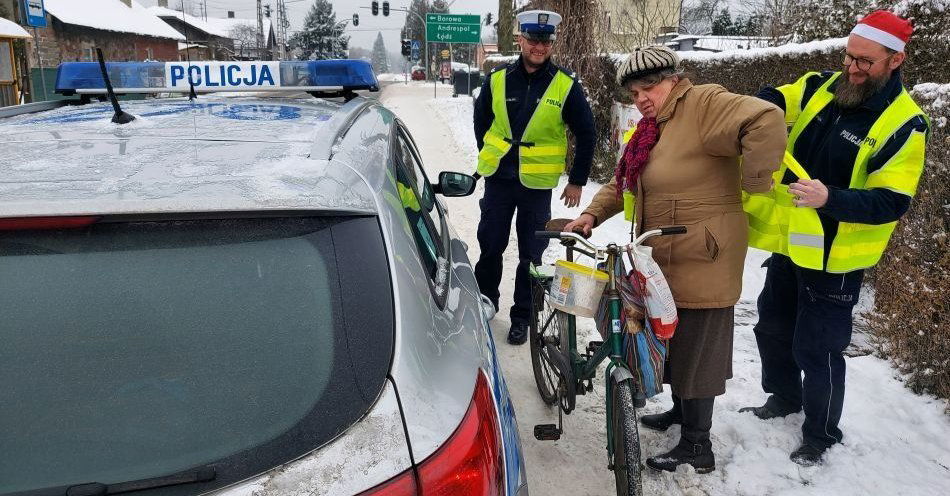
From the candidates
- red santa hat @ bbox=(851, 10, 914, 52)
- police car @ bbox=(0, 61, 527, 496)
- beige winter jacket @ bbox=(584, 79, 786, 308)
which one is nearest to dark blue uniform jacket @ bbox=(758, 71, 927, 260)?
red santa hat @ bbox=(851, 10, 914, 52)

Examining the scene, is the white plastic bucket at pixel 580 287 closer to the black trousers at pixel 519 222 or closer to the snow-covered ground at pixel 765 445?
the snow-covered ground at pixel 765 445

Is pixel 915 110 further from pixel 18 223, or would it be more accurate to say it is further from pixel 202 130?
pixel 18 223

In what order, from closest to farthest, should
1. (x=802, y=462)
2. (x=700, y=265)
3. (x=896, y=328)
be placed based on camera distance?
(x=700, y=265)
(x=802, y=462)
(x=896, y=328)

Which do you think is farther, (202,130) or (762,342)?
(762,342)

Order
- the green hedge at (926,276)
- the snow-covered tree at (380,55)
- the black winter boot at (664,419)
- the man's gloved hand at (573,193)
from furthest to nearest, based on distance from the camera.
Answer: the snow-covered tree at (380,55) → the man's gloved hand at (573,193) → the black winter boot at (664,419) → the green hedge at (926,276)

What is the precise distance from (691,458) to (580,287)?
0.99m

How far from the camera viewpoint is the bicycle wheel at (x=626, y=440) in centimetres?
247

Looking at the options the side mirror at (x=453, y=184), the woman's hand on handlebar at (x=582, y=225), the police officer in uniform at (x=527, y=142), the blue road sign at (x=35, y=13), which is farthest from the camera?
the blue road sign at (x=35, y=13)

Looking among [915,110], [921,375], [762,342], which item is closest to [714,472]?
[762,342]

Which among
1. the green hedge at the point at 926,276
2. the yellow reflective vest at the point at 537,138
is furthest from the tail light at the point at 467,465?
the yellow reflective vest at the point at 537,138

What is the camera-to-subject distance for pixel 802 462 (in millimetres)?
2967

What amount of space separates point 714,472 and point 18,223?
9.14ft

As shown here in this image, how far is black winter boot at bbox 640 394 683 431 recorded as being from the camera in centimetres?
330

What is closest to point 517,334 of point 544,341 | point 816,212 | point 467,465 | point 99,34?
point 544,341
